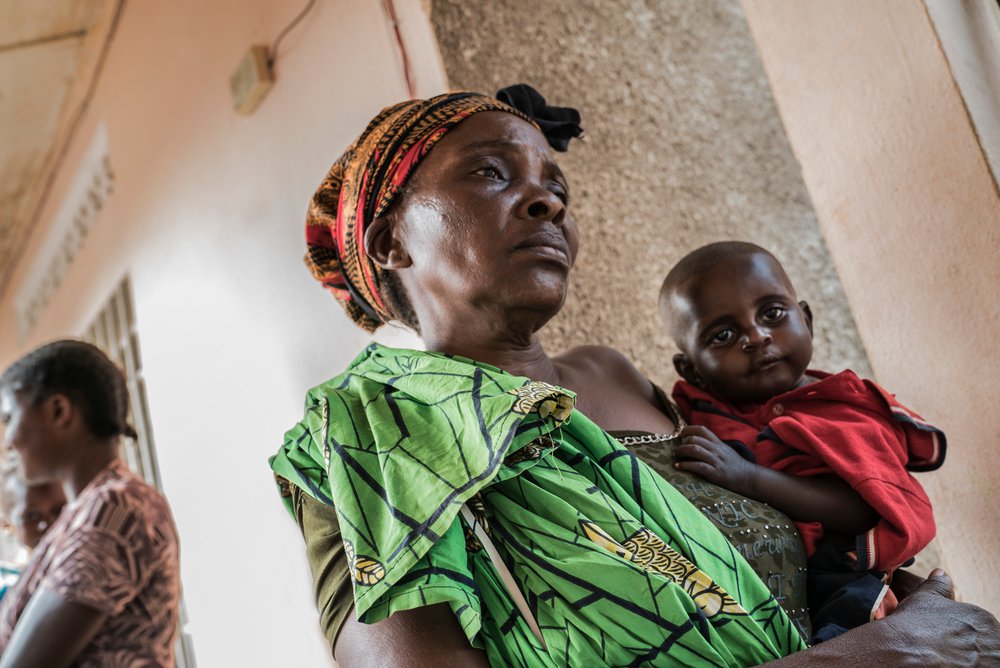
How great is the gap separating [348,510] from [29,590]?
5.38 feet

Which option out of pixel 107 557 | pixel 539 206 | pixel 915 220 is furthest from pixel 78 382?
pixel 915 220

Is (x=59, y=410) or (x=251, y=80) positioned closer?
(x=59, y=410)

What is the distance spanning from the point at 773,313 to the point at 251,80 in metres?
1.87

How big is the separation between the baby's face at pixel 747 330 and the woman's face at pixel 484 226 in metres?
0.28

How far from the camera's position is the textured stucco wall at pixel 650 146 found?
2.28 metres

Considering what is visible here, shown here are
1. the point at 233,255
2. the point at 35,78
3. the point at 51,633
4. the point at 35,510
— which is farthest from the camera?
the point at 35,78

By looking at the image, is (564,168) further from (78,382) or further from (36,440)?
(36,440)

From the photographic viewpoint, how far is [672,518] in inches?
46.1

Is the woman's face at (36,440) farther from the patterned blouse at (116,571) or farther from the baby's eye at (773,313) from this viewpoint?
the baby's eye at (773,313)

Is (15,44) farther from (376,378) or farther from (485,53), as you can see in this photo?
(376,378)

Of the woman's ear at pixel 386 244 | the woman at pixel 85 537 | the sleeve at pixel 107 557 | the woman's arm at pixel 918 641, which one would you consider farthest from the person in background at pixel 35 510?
the woman's arm at pixel 918 641

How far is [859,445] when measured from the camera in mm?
1429

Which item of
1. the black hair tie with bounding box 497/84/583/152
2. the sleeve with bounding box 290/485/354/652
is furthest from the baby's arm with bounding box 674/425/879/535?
the black hair tie with bounding box 497/84/583/152

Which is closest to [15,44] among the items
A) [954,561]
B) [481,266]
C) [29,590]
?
[29,590]
